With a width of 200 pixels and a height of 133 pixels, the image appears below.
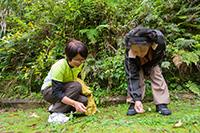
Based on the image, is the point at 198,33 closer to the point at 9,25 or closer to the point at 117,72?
the point at 117,72

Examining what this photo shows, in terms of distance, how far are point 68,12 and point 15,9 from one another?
2.87 meters

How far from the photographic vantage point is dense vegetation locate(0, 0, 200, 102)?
306cm

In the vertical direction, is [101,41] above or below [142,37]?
above

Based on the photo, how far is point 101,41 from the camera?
359cm

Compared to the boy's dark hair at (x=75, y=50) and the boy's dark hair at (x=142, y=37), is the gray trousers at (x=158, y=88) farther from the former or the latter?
the boy's dark hair at (x=75, y=50)

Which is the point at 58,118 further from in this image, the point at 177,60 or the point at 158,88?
the point at 177,60

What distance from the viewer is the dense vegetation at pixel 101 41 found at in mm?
3059

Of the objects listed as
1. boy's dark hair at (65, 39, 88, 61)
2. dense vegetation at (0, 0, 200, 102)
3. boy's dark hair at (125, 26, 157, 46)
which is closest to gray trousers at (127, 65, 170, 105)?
boy's dark hair at (125, 26, 157, 46)

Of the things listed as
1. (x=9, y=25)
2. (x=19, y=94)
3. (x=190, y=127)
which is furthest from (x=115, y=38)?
(x=9, y=25)

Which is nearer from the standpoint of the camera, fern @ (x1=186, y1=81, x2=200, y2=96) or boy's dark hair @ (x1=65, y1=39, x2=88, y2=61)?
boy's dark hair @ (x1=65, y1=39, x2=88, y2=61)

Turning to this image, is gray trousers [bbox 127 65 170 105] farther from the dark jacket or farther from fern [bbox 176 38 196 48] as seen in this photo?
fern [bbox 176 38 196 48]

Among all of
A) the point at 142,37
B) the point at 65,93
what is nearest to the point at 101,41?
the point at 142,37

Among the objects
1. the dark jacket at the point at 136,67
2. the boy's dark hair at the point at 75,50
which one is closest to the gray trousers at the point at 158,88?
the dark jacket at the point at 136,67

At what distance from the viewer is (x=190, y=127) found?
1.29m
